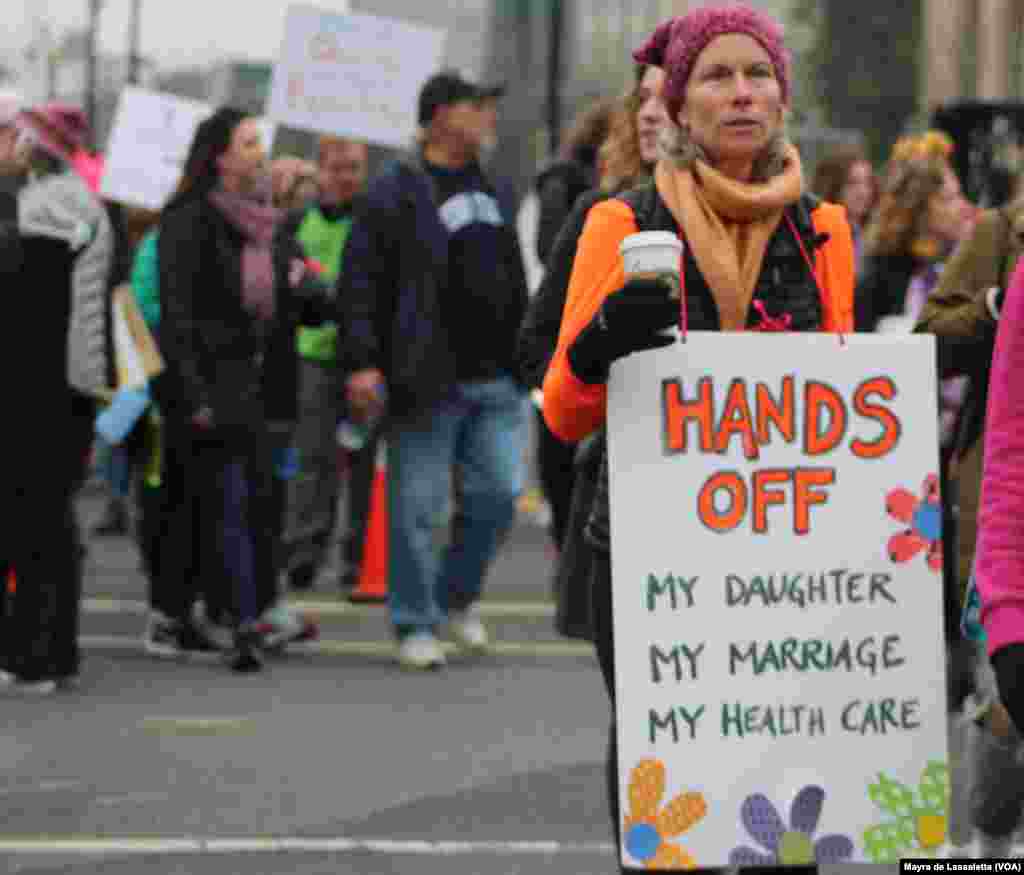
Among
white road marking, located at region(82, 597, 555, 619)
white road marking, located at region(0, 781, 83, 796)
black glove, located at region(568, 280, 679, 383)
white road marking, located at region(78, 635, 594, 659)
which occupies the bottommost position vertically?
white road marking, located at region(82, 597, 555, 619)

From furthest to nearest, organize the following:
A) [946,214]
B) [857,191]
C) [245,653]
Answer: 1. [857,191]
2. [245,653]
3. [946,214]

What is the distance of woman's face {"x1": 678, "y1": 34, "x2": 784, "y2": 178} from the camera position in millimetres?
4852

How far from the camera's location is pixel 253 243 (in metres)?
10.5

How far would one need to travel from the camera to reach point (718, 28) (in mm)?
4875

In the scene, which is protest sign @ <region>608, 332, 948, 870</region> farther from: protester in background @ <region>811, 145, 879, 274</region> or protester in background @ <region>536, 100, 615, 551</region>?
protester in background @ <region>811, 145, 879, 274</region>

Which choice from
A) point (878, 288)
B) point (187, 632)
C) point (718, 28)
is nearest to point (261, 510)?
point (187, 632)

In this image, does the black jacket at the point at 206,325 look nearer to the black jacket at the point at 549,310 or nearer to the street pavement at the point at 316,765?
the street pavement at the point at 316,765

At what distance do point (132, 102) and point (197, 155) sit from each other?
4.80 meters

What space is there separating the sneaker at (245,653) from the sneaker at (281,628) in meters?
0.29

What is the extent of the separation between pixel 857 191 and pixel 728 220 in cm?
880

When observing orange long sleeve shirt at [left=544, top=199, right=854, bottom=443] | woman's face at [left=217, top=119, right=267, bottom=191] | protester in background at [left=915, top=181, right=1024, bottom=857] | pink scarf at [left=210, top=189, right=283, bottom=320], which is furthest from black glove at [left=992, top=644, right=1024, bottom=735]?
woman's face at [left=217, top=119, right=267, bottom=191]

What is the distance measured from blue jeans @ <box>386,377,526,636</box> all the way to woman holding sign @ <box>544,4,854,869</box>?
A: 5.28 meters

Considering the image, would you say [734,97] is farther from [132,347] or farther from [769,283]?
[132,347]

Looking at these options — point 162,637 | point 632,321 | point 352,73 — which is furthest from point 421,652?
point 632,321
